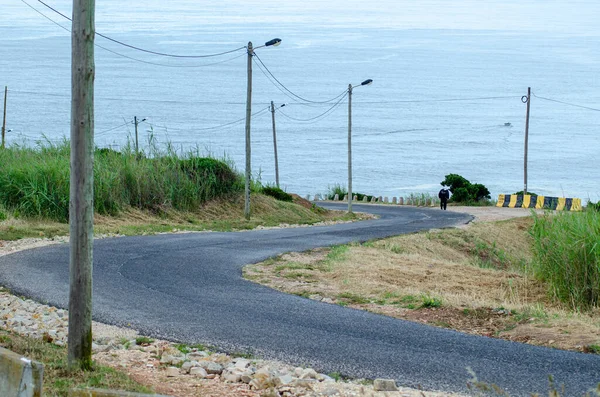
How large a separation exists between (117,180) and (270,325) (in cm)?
1746

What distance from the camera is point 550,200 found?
1896 inches

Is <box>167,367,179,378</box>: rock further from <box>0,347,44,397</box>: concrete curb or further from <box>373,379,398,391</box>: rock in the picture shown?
<box>0,347,44,397</box>: concrete curb

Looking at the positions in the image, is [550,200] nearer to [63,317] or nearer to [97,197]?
[97,197]

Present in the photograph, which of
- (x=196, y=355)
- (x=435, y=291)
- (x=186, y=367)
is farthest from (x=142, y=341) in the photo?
(x=435, y=291)

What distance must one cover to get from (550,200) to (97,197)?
3008 cm

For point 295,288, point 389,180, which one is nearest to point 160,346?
point 295,288

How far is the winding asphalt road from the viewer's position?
8.75 metres

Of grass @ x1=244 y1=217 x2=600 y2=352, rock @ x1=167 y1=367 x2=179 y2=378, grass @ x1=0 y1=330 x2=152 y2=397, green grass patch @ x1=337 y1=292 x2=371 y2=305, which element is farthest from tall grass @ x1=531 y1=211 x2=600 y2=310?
grass @ x1=0 y1=330 x2=152 y2=397

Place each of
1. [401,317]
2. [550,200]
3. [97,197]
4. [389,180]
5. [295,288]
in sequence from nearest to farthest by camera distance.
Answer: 1. [401,317]
2. [295,288]
3. [97,197]
4. [550,200]
5. [389,180]

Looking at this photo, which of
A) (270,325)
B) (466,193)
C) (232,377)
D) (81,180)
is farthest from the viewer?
(466,193)

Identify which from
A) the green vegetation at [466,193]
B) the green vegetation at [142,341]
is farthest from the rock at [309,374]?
the green vegetation at [466,193]

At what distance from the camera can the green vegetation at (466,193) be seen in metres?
55.6

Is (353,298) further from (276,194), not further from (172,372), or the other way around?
(276,194)

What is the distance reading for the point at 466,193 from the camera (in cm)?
5572
